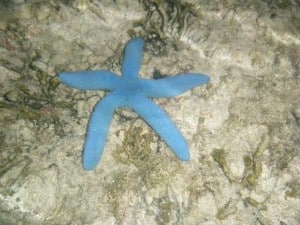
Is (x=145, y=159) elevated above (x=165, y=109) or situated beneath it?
situated beneath

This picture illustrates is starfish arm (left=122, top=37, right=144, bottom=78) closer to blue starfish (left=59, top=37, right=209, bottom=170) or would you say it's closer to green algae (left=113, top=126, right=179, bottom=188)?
blue starfish (left=59, top=37, right=209, bottom=170)

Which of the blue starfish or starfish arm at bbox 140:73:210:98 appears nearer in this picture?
the blue starfish

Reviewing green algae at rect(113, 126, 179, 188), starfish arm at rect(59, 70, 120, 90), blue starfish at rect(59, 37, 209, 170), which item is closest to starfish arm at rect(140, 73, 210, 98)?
blue starfish at rect(59, 37, 209, 170)

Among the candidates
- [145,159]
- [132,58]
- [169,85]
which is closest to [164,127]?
[145,159]

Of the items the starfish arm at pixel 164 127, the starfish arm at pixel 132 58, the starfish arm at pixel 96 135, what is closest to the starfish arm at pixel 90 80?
the starfish arm at pixel 132 58

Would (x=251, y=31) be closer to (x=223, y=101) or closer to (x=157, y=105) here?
(x=223, y=101)

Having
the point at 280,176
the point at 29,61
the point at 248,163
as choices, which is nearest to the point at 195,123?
the point at 248,163

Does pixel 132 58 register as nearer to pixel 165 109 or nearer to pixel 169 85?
pixel 169 85
